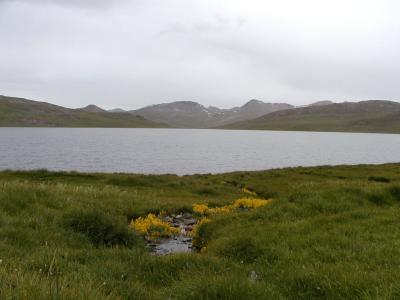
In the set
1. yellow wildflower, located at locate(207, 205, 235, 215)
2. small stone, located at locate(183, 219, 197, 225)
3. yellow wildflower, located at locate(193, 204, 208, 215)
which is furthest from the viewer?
yellow wildflower, located at locate(193, 204, 208, 215)

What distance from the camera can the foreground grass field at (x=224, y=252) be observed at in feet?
22.7

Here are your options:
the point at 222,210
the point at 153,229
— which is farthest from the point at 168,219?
the point at 153,229

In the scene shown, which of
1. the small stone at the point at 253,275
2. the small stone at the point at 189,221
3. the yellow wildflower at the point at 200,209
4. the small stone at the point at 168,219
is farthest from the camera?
the yellow wildflower at the point at 200,209

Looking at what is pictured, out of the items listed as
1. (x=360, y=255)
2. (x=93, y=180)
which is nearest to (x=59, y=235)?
(x=360, y=255)

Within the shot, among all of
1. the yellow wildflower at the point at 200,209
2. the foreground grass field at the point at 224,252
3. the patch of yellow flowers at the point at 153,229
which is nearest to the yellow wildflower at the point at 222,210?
the yellow wildflower at the point at 200,209

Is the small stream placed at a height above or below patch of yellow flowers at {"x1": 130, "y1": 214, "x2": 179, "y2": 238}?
below

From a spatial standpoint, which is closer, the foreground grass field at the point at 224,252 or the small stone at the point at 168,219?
the foreground grass field at the point at 224,252

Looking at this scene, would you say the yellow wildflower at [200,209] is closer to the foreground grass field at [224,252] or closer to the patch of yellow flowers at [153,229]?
the foreground grass field at [224,252]

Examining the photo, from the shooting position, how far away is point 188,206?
2078cm

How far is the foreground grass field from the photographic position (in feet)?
22.7

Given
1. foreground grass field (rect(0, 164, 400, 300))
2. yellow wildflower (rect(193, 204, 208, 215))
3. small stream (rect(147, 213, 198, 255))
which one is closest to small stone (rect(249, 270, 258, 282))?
foreground grass field (rect(0, 164, 400, 300))

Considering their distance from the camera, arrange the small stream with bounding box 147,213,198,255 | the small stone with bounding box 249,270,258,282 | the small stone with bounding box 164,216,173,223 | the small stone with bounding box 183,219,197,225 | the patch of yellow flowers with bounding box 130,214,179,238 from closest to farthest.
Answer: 1. the small stone with bounding box 249,270,258,282
2. the small stream with bounding box 147,213,198,255
3. the patch of yellow flowers with bounding box 130,214,179,238
4. the small stone with bounding box 183,219,197,225
5. the small stone with bounding box 164,216,173,223

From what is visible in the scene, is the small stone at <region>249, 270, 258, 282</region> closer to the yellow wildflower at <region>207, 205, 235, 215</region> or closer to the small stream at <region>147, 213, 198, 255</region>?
the small stream at <region>147, 213, 198, 255</region>

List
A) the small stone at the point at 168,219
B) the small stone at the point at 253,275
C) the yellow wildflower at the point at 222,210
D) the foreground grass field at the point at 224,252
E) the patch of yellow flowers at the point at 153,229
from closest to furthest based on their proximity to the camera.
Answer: the foreground grass field at the point at 224,252 < the small stone at the point at 253,275 < the patch of yellow flowers at the point at 153,229 < the small stone at the point at 168,219 < the yellow wildflower at the point at 222,210
